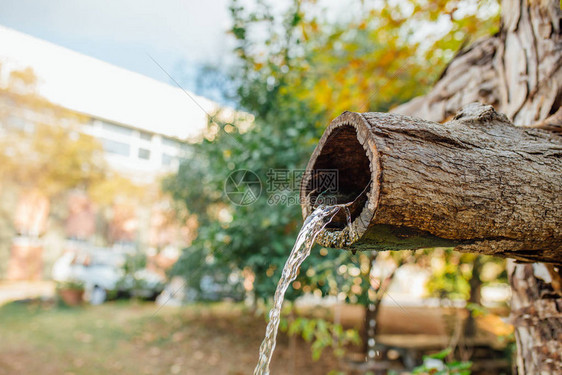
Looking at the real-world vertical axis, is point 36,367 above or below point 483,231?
below

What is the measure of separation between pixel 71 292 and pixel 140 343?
425cm

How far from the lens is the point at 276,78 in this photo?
455cm

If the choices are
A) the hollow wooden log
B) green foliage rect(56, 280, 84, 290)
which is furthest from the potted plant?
the hollow wooden log

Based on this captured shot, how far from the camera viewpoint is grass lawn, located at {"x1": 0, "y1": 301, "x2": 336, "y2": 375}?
5680mm

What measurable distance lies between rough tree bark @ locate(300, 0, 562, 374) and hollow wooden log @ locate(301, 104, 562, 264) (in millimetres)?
582

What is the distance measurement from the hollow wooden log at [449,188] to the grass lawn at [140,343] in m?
4.03

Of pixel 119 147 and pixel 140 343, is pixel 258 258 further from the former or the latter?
pixel 119 147

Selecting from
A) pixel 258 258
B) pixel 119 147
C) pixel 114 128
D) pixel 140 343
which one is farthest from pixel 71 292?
pixel 114 128

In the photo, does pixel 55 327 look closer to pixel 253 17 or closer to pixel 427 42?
pixel 253 17

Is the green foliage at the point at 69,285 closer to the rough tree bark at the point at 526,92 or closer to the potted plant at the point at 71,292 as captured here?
the potted plant at the point at 71,292

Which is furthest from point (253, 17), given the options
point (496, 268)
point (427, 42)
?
point (496, 268)

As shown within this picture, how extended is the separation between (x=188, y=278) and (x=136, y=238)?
1223cm

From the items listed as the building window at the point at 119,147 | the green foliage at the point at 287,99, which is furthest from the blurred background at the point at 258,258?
the building window at the point at 119,147

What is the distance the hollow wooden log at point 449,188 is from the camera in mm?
1202
